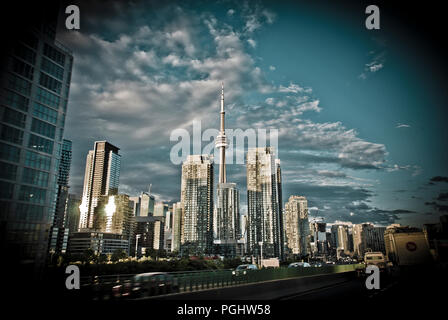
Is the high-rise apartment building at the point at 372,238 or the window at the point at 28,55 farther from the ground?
the window at the point at 28,55

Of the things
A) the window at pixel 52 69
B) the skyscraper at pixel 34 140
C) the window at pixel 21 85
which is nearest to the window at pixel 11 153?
the skyscraper at pixel 34 140

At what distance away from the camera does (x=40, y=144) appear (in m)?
71.1

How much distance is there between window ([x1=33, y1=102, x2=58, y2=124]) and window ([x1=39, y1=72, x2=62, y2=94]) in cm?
509

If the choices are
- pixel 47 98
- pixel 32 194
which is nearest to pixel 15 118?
pixel 47 98

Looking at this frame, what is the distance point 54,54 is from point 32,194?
32.9 meters

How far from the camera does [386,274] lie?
32.3m

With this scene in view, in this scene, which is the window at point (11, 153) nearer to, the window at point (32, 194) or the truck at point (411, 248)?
the window at point (32, 194)

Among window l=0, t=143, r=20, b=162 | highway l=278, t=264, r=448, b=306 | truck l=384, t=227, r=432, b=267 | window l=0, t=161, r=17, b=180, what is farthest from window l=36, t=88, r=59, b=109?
truck l=384, t=227, r=432, b=267

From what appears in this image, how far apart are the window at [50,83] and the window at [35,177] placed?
19.8 m

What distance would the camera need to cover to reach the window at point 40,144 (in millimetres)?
69062

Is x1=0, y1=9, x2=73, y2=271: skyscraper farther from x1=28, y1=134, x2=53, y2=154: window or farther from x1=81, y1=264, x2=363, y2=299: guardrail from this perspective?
x1=81, y1=264, x2=363, y2=299: guardrail
